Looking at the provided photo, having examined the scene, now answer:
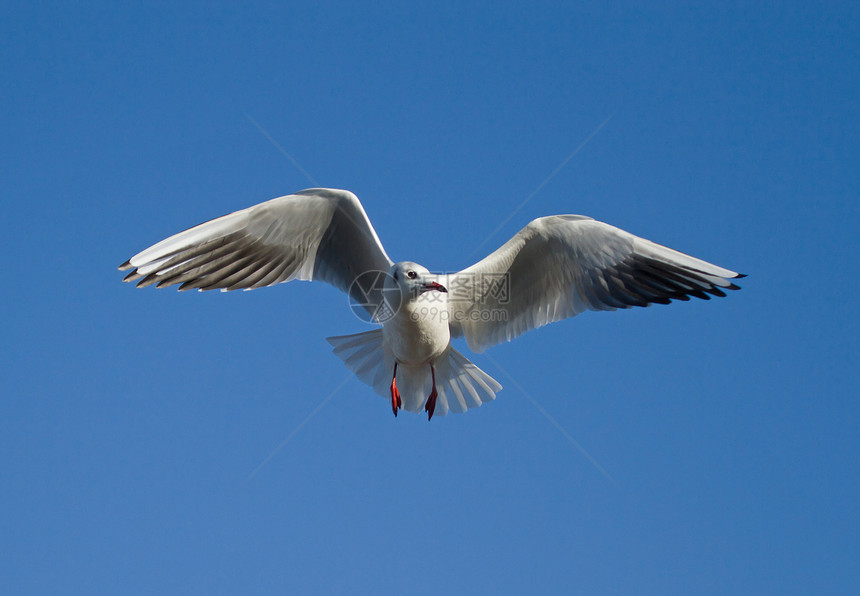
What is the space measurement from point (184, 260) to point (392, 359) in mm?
1997

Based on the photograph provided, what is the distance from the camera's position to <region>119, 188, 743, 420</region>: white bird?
6992 millimetres

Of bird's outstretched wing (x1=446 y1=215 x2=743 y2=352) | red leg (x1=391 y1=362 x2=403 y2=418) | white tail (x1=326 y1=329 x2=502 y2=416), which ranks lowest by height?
red leg (x1=391 y1=362 x2=403 y2=418)

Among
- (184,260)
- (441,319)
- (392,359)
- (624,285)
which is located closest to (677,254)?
(624,285)

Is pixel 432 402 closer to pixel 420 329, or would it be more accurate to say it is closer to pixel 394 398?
pixel 394 398

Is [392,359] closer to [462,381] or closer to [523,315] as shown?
[462,381]

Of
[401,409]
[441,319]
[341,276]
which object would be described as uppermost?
[341,276]

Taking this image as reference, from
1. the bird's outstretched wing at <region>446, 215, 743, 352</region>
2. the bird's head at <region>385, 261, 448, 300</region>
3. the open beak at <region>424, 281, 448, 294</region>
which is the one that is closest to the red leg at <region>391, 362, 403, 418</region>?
the bird's outstretched wing at <region>446, 215, 743, 352</region>

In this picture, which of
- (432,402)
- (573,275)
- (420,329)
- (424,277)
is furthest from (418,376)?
(573,275)

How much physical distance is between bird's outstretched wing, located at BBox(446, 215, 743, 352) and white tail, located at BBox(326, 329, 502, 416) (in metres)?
0.53

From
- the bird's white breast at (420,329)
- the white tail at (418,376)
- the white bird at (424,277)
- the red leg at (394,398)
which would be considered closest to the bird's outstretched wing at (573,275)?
the white bird at (424,277)

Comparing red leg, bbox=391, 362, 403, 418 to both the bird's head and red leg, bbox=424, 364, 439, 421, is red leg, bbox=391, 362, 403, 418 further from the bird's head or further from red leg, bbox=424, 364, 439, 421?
the bird's head

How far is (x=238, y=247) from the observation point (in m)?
7.16

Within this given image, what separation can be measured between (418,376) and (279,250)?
1.71 meters

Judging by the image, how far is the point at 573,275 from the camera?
24.6 feet
